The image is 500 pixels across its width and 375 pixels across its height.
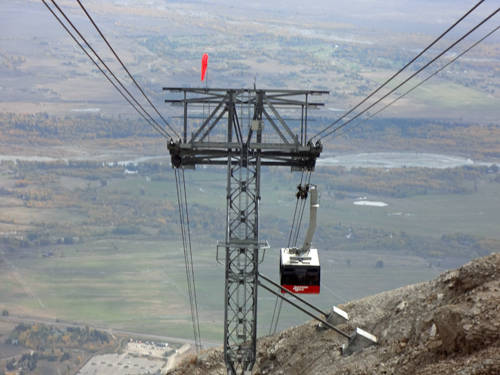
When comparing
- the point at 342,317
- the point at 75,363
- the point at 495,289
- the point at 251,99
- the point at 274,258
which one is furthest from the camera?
the point at 274,258

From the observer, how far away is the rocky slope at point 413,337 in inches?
649

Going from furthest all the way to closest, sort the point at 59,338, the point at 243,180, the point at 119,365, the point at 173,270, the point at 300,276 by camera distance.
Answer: the point at 173,270 < the point at 59,338 < the point at 119,365 < the point at 300,276 < the point at 243,180

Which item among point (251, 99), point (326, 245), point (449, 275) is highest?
point (251, 99)

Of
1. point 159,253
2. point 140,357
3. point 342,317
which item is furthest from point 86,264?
point 342,317

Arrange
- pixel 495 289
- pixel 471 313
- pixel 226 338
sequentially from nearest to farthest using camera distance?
pixel 471 313 < pixel 495 289 < pixel 226 338

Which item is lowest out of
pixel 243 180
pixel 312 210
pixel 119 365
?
pixel 119 365

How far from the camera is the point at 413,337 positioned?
20156mm

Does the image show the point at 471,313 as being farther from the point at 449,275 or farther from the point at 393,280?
the point at 393,280

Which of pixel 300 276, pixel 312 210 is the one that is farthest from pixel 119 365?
pixel 312 210

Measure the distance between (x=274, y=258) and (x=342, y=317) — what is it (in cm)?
A: 13181

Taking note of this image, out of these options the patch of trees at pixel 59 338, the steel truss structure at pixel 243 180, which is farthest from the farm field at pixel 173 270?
the steel truss structure at pixel 243 180

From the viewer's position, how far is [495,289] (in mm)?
18562

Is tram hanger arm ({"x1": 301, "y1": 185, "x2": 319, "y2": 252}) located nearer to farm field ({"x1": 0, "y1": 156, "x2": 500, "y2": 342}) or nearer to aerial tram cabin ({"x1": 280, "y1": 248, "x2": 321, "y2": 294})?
aerial tram cabin ({"x1": 280, "y1": 248, "x2": 321, "y2": 294})

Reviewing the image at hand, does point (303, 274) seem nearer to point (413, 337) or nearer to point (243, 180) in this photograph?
point (243, 180)
